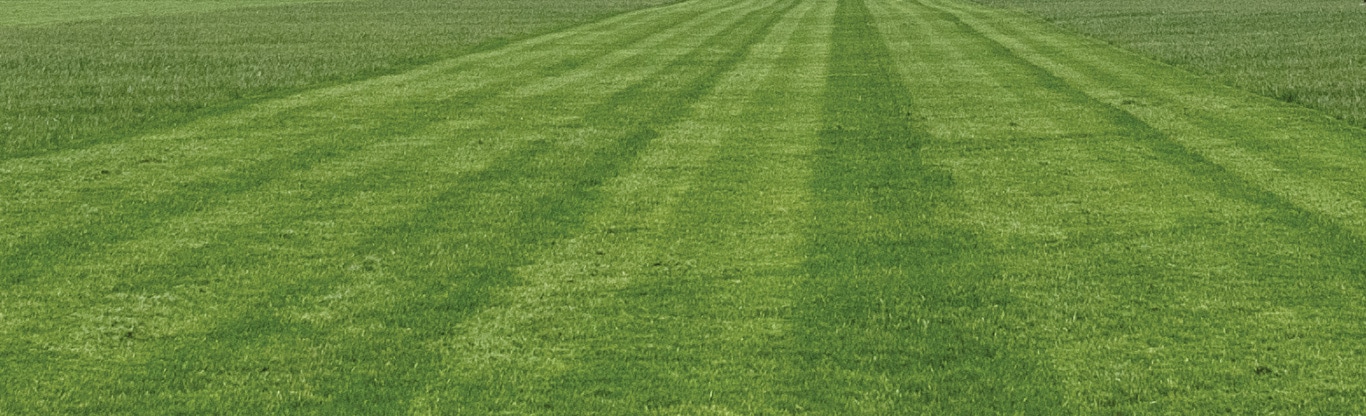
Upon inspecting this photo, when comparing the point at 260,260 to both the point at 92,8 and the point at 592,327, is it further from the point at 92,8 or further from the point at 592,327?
the point at 92,8

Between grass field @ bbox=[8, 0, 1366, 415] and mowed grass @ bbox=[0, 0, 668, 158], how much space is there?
4.50 ft

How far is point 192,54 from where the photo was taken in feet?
108

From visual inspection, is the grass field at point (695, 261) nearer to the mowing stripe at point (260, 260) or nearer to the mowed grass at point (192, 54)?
the mowing stripe at point (260, 260)

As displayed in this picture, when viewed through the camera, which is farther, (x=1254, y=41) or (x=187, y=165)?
(x=1254, y=41)

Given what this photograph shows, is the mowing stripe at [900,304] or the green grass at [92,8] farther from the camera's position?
the green grass at [92,8]

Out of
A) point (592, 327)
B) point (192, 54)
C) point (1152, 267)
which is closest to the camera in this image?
point (592, 327)

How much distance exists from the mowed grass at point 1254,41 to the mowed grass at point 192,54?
19395mm

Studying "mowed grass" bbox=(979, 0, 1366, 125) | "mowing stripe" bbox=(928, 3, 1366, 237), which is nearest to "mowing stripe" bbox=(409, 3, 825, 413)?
"mowing stripe" bbox=(928, 3, 1366, 237)

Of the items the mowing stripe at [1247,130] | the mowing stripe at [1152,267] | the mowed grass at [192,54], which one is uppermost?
the mowing stripe at [1152,267]

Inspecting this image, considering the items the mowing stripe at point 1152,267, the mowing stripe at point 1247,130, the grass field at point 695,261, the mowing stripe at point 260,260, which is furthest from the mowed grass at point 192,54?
the mowing stripe at point 1247,130

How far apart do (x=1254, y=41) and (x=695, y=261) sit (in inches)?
1164

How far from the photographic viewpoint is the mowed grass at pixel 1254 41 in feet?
71.7

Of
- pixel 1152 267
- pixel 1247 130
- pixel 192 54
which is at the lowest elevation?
pixel 192 54

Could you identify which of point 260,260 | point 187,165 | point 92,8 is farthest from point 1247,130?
point 92,8
